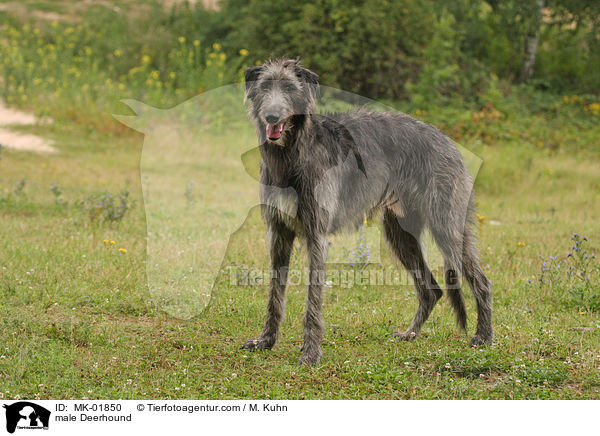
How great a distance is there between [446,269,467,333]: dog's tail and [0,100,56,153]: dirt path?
9.46 meters

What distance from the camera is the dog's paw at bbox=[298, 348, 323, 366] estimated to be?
16.3 ft

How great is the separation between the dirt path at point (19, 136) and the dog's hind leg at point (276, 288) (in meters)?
8.83

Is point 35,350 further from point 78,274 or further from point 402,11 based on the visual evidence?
point 402,11

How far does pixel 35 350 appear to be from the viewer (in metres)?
5.00

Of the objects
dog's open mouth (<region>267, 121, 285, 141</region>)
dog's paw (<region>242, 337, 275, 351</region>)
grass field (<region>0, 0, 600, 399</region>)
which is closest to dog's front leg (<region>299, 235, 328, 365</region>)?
grass field (<region>0, 0, 600, 399</region>)

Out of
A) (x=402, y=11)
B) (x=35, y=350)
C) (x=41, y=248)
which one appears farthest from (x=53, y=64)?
(x=35, y=350)

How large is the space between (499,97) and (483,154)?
2.85m

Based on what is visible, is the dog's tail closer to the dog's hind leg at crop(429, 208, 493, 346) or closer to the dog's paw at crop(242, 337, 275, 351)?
the dog's hind leg at crop(429, 208, 493, 346)

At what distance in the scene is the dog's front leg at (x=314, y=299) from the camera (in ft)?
16.6

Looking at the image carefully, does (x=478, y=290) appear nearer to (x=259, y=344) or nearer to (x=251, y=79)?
(x=259, y=344)

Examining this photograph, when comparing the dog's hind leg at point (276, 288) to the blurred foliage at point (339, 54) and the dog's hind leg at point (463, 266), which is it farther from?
the blurred foliage at point (339, 54)

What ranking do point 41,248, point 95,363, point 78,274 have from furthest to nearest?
point 41,248 → point 78,274 → point 95,363
